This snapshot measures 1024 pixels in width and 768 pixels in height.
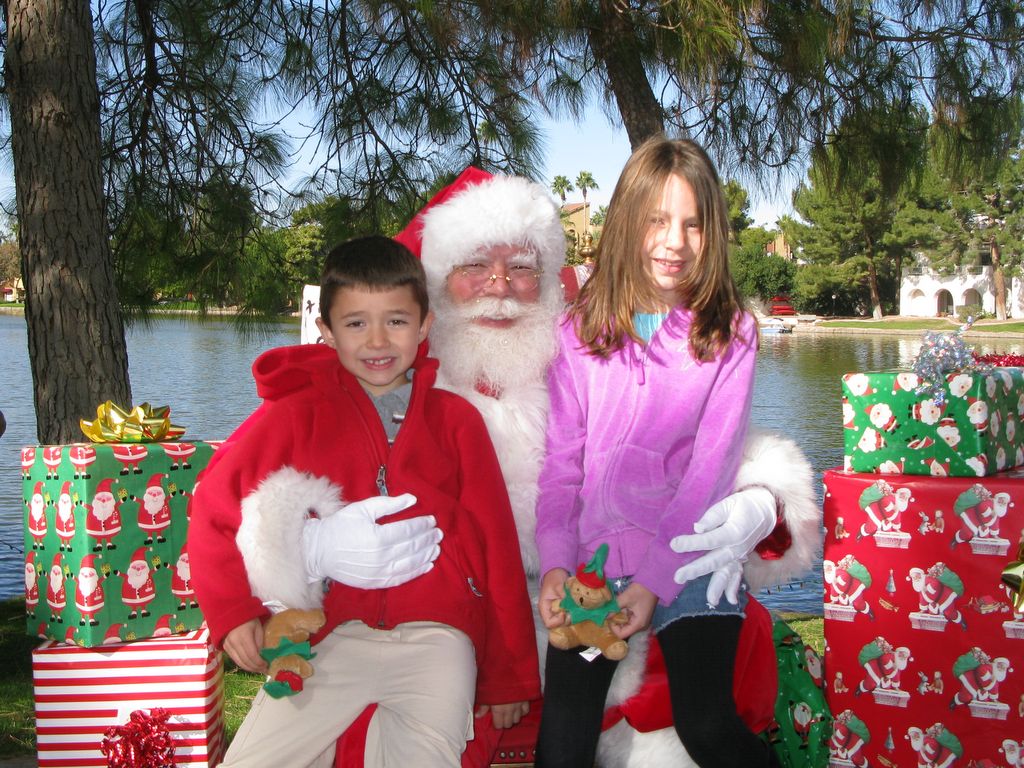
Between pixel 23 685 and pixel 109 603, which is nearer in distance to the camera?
pixel 109 603

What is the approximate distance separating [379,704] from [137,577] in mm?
779

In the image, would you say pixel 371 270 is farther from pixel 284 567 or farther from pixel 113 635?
pixel 113 635

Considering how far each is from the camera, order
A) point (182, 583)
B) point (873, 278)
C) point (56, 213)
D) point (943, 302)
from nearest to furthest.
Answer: point (182, 583), point (56, 213), point (873, 278), point (943, 302)

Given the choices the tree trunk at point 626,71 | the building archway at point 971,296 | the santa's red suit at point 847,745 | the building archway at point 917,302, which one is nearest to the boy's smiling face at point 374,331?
the santa's red suit at point 847,745

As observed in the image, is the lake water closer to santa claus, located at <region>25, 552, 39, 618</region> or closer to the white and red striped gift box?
the white and red striped gift box

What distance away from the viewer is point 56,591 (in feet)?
7.60

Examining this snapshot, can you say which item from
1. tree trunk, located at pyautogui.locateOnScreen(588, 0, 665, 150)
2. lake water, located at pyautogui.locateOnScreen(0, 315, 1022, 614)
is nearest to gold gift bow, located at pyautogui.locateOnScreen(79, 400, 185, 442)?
lake water, located at pyautogui.locateOnScreen(0, 315, 1022, 614)

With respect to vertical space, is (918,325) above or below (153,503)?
above

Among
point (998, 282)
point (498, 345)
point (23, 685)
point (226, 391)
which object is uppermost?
point (998, 282)

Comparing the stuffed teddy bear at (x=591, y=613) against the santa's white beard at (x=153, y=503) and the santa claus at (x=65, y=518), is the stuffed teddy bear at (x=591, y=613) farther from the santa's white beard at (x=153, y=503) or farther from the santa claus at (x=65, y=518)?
the santa claus at (x=65, y=518)

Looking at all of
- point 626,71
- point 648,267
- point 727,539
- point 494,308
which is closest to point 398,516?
point 494,308

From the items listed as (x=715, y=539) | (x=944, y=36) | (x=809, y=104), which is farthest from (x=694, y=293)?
(x=944, y=36)

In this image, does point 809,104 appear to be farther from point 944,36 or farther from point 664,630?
point 664,630

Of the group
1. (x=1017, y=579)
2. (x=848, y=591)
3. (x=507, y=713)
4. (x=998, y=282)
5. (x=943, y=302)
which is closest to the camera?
(x=1017, y=579)
